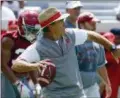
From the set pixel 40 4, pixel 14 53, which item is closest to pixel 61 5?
pixel 40 4

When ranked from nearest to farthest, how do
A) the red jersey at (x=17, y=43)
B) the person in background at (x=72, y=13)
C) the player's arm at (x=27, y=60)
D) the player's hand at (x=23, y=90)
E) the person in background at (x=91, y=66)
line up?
the player's arm at (x=27, y=60), the player's hand at (x=23, y=90), the person in background at (x=91, y=66), the red jersey at (x=17, y=43), the person in background at (x=72, y=13)

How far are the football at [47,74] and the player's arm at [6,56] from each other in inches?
75.9

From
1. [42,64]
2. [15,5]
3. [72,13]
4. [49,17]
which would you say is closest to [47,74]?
[42,64]

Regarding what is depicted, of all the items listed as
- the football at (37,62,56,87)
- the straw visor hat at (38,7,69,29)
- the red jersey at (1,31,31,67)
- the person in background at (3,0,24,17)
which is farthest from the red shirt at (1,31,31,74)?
the person in background at (3,0,24,17)

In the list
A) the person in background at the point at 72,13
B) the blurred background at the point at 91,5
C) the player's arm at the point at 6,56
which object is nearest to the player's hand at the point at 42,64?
the player's arm at the point at 6,56

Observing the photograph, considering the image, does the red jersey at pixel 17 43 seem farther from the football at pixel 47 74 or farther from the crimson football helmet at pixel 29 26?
the football at pixel 47 74

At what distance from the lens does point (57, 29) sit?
5.78 meters

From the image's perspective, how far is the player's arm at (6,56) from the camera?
7.49m

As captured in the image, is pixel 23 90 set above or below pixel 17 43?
below

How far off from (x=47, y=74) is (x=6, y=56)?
81.0 inches

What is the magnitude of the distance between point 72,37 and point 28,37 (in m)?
1.60

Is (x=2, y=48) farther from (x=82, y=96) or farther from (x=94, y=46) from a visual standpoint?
(x=82, y=96)

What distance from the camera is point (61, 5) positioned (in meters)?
12.4

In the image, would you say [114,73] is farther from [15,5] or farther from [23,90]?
[15,5]
